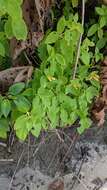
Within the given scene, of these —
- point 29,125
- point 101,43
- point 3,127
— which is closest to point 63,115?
point 29,125

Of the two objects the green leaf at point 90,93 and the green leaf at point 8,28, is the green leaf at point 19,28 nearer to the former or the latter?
the green leaf at point 8,28

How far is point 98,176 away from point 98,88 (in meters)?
0.43

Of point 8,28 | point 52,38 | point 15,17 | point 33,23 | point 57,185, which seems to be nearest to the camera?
point 15,17

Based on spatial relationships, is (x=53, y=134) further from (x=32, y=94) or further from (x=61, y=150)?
(x=32, y=94)

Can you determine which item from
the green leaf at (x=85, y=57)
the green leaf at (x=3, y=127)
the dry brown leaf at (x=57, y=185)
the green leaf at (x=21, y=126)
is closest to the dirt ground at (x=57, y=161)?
the dry brown leaf at (x=57, y=185)

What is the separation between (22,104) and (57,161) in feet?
1.28

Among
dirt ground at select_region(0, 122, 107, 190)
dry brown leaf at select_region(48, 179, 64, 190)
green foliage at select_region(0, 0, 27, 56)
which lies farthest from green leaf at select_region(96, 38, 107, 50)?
dry brown leaf at select_region(48, 179, 64, 190)

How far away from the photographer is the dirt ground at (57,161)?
1995 mm

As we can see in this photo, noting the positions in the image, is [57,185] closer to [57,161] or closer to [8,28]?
[57,161]

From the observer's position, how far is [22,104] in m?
1.76

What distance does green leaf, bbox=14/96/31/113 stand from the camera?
1754mm

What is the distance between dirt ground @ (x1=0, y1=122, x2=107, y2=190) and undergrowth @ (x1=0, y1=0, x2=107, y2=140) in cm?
14

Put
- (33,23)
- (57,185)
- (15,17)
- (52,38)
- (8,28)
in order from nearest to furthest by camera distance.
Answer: (15,17) < (8,28) < (52,38) < (33,23) < (57,185)

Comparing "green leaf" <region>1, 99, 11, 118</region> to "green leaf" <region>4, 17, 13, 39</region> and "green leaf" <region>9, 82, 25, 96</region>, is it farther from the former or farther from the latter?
"green leaf" <region>4, 17, 13, 39</region>
